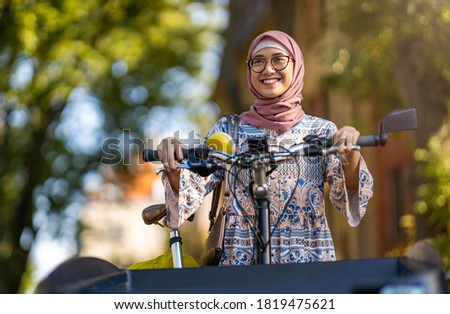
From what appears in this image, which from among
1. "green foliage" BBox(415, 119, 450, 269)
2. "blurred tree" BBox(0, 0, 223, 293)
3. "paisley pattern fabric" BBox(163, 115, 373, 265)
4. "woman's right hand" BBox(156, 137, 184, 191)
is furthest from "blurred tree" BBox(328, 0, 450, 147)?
"woman's right hand" BBox(156, 137, 184, 191)

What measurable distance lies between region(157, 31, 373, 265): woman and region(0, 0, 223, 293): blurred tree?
26.6 feet

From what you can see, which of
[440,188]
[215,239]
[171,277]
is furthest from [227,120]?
[440,188]

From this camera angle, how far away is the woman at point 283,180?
4.06 m

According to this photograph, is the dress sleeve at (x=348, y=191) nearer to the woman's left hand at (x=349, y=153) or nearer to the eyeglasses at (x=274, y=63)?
the woman's left hand at (x=349, y=153)

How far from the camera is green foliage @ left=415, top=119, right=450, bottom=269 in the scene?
1006 centimetres

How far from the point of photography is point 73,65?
1581 cm

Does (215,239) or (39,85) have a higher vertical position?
(39,85)

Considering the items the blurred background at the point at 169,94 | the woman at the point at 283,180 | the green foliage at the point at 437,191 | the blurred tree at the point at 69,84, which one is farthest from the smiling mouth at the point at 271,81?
the blurred tree at the point at 69,84

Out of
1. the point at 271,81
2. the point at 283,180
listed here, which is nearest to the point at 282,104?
the point at 271,81

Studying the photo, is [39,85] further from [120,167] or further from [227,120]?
[227,120]

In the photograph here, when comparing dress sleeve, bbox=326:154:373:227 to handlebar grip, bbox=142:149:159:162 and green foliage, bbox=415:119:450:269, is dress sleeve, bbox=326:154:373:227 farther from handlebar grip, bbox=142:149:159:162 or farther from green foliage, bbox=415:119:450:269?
green foliage, bbox=415:119:450:269

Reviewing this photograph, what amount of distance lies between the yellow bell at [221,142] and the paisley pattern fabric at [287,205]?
149 millimetres

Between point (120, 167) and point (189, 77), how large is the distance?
2611 millimetres

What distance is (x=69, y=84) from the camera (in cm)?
1628
